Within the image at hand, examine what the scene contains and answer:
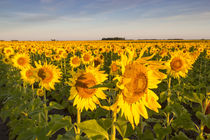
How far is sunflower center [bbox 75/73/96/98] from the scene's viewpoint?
2.28 m

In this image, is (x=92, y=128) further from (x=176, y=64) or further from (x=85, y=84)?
(x=176, y=64)

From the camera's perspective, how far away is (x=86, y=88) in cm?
232

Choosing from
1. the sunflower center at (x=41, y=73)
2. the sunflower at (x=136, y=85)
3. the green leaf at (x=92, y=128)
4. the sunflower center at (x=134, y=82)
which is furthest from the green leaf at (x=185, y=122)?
the sunflower center at (x=41, y=73)

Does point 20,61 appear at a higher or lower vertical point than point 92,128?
higher

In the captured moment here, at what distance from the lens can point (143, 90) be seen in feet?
5.37

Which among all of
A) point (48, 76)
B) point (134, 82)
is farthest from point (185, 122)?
point (48, 76)

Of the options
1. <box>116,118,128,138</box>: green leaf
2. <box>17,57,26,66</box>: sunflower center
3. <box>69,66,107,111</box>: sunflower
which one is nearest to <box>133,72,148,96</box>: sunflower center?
<box>116,118,128,138</box>: green leaf

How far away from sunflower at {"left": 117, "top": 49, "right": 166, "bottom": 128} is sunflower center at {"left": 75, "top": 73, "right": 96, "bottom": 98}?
753mm

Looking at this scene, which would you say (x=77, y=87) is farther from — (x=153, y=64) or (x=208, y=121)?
(x=208, y=121)

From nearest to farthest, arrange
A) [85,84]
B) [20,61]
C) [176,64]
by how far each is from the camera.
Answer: [85,84] → [176,64] → [20,61]

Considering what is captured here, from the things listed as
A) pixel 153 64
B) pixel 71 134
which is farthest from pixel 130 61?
pixel 71 134

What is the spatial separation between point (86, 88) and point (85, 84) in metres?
0.06

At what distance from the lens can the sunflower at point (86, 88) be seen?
229 centimetres

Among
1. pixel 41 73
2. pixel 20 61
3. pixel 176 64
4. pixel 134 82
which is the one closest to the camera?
pixel 134 82
